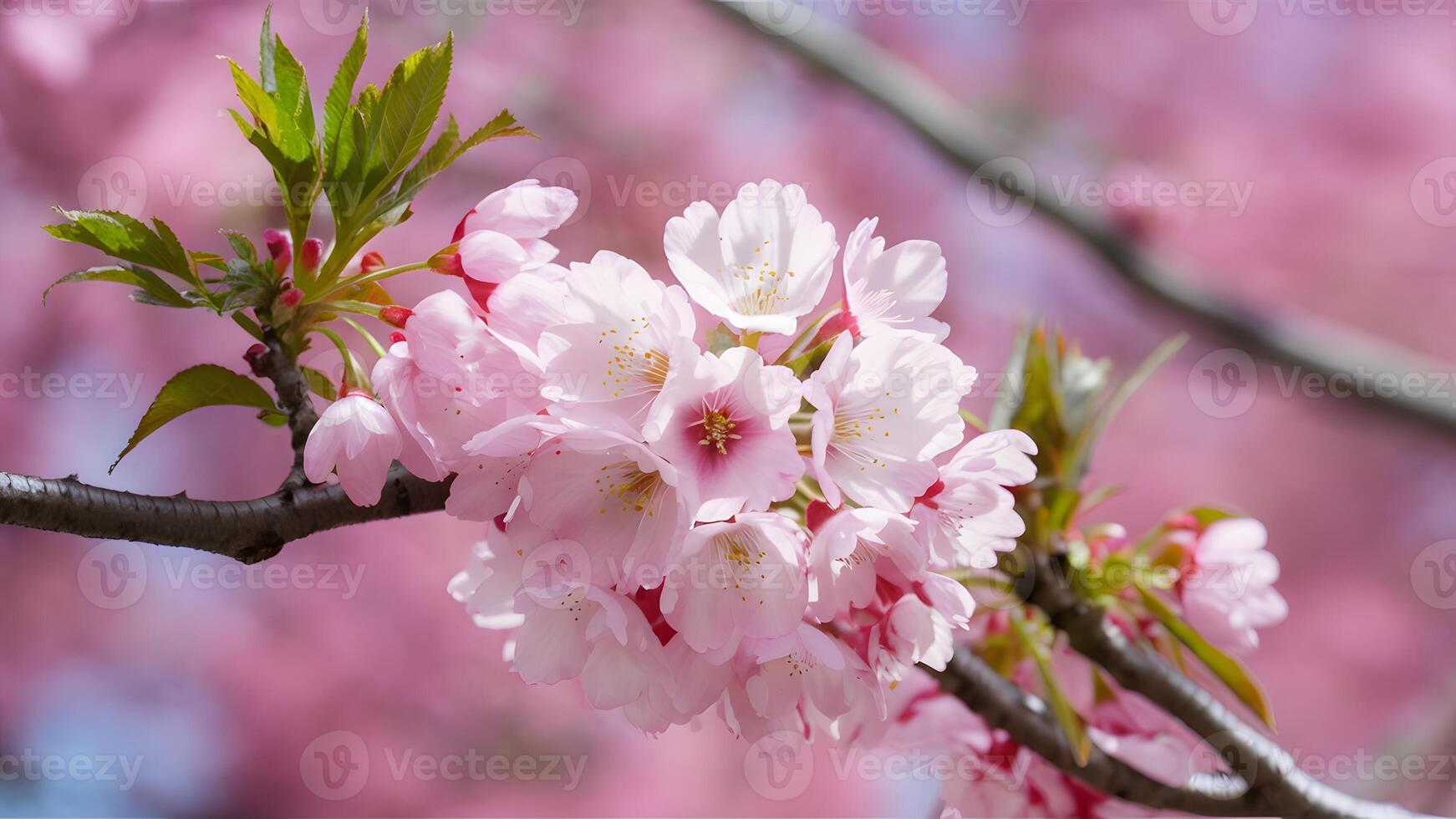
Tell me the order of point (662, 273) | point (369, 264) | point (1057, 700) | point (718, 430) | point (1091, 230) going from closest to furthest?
1. point (718, 430)
2. point (369, 264)
3. point (1057, 700)
4. point (1091, 230)
5. point (662, 273)

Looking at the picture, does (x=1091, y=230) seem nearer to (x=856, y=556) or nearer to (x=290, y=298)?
(x=856, y=556)

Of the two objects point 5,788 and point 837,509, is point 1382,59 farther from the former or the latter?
point 5,788

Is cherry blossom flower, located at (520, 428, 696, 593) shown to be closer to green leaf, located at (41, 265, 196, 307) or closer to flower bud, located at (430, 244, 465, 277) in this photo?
flower bud, located at (430, 244, 465, 277)

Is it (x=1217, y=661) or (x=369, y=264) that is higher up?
(x=369, y=264)

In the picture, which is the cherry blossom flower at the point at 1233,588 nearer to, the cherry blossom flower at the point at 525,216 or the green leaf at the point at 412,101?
the cherry blossom flower at the point at 525,216

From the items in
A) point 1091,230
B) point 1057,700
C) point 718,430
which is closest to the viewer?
point 718,430

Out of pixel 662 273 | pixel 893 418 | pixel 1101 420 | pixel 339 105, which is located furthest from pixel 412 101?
pixel 662 273
